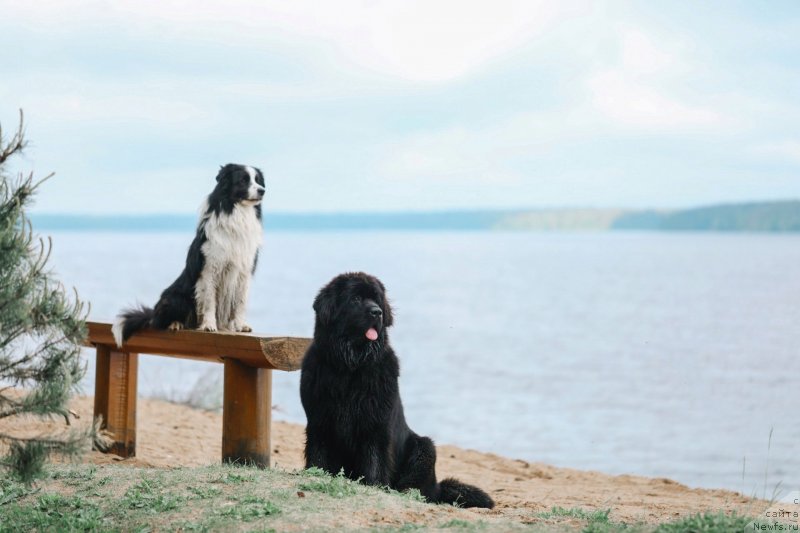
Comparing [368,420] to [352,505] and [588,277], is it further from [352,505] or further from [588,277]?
[588,277]

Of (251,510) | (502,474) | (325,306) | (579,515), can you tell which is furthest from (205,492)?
(502,474)

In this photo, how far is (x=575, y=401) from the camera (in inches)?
877


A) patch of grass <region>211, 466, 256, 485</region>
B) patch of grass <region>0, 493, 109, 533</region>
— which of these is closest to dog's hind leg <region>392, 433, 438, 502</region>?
patch of grass <region>211, 466, 256, 485</region>

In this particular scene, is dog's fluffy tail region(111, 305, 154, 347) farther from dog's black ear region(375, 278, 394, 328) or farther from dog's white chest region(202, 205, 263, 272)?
dog's black ear region(375, 278, 394, 328)

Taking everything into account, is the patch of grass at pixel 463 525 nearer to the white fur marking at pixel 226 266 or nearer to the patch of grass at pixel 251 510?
the patch of grass at pixel 251 510

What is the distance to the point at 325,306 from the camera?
6.45m

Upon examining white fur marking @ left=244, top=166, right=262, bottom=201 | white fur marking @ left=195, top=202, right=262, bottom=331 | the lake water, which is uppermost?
white fur marking @ left=244, top=166, right=262, bottom=201

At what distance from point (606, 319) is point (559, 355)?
10568 millimetres

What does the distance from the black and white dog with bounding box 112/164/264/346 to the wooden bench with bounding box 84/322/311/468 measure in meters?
0.16

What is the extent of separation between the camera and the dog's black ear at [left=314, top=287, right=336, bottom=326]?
21.1 ft

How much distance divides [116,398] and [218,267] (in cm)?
172

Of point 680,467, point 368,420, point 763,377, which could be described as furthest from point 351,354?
point 763,377

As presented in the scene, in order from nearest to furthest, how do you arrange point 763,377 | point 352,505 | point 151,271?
point 352,505 → point 763,377 → point 151,271

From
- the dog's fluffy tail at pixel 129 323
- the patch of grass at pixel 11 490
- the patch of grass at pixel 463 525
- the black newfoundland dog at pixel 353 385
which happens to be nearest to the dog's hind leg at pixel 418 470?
the black newfoundland dog at pixel 353 385
